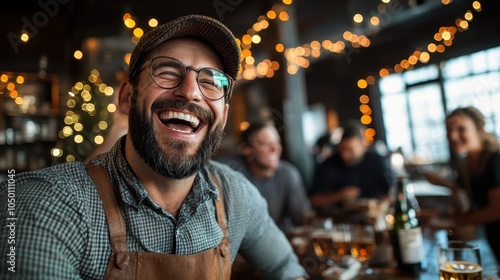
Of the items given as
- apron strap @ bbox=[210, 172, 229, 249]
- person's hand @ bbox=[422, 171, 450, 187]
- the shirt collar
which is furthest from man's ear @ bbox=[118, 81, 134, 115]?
person's hand @ bbox=[422, 171, 450, 187]

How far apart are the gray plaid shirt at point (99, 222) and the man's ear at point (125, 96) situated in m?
0.14

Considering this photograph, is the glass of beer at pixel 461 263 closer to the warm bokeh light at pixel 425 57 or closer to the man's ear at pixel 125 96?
the man's ear at pixel 125 96

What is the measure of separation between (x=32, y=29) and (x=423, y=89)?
219 inches

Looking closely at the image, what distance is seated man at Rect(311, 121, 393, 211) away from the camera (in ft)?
10.8

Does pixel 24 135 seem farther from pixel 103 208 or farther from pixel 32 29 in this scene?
pixel 103 208

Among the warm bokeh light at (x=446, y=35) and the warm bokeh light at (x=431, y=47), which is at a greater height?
the warm bokeh light at (x=446, y=35)

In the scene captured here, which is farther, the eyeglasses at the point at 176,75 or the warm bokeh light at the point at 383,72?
the warm bokeh light at the point at 383,72

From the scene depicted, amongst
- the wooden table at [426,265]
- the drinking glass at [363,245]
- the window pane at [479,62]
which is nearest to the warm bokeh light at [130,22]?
the wooden table at [426,265]

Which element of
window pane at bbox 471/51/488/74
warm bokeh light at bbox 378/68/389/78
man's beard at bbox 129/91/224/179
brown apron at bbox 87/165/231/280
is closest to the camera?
brown apron at bbox 87/165/231/280

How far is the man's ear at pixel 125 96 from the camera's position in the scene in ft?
3.42

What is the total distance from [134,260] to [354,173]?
113 inches

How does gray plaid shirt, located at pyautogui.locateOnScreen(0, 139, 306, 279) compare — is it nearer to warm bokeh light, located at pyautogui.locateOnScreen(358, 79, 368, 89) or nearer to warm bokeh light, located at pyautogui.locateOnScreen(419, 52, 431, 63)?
warm bokeh light, located at pyautogui.locateOnScreen(419, 52, 431, 63)

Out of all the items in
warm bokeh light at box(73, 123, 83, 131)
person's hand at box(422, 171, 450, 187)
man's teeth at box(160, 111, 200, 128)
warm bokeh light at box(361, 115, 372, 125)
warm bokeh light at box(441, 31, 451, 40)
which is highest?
warm bokeh light at box(441, 31, 451, 40)

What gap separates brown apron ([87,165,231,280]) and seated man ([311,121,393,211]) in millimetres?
2501
